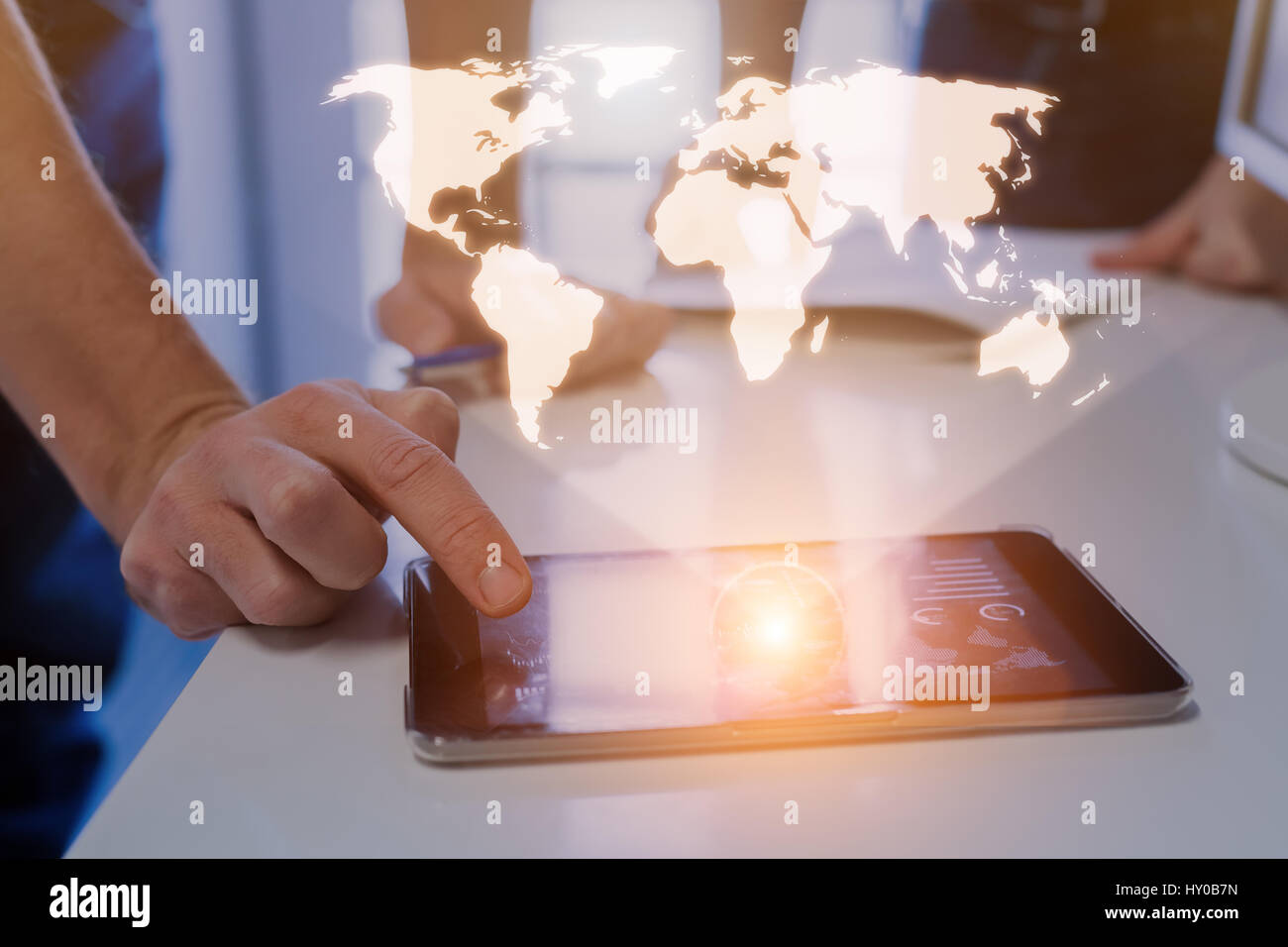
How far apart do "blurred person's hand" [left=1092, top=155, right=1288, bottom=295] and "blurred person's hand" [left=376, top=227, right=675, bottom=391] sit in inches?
19.3

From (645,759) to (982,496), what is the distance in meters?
0.31

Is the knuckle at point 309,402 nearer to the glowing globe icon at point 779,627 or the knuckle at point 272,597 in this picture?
the knuckle at point 272,597

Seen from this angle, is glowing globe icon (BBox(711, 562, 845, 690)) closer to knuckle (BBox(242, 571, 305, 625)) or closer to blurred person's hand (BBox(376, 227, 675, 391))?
knuckle (BBox(242, 571, 305, 625))

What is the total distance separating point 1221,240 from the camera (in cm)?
93

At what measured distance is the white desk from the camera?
0.35m

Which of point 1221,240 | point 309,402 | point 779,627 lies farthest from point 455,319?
point 1221,240

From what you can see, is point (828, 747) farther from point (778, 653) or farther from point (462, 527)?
point (462, 527)

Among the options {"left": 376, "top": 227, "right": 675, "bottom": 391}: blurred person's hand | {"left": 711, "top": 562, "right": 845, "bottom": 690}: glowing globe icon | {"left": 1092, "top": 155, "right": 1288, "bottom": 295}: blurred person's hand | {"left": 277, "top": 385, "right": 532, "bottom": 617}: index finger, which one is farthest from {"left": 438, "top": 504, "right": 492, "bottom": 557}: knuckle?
{"left": 1092, "top": 155, "right": 1288, "bottom": 295}: blurred person's hand

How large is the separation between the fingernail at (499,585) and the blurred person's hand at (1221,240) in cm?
75

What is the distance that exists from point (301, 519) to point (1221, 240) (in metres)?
0.89

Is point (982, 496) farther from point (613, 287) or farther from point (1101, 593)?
point (613, 287)

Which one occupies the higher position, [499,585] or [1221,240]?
[1221,240]

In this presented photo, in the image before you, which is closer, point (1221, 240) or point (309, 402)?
point (309, 402)
